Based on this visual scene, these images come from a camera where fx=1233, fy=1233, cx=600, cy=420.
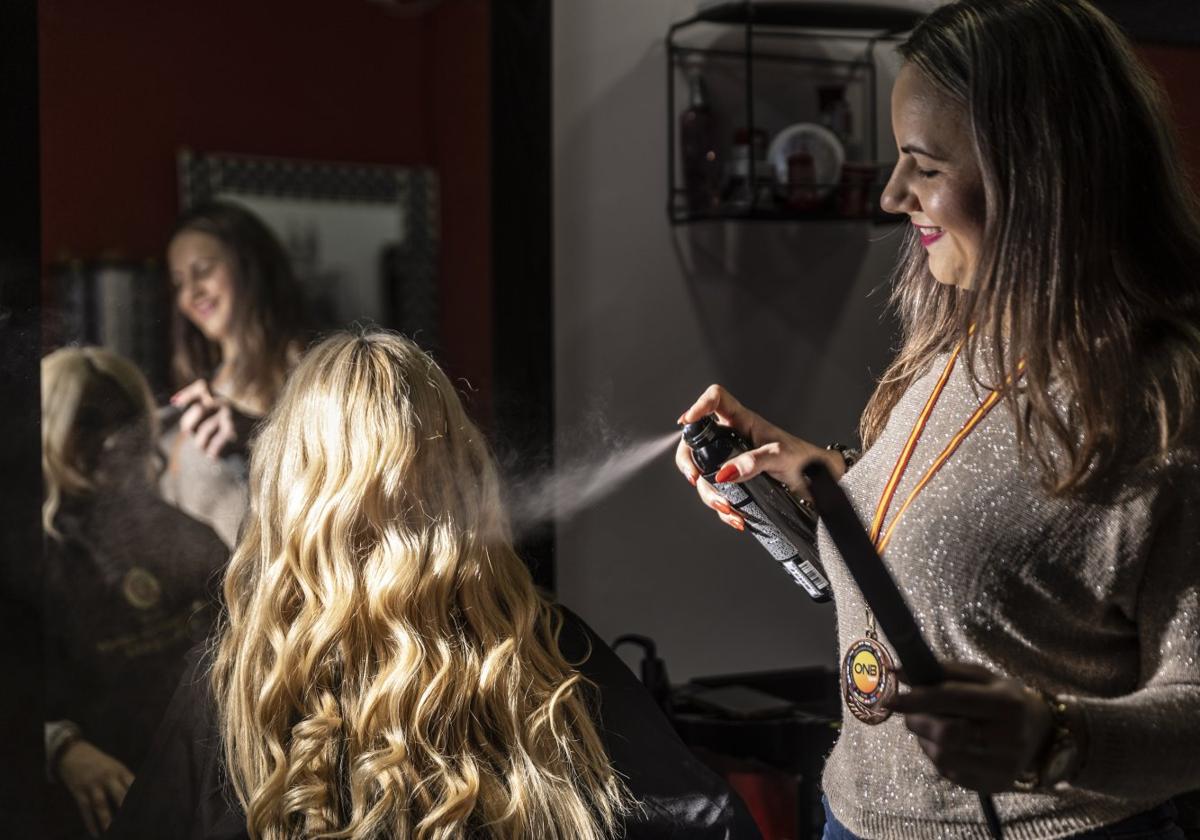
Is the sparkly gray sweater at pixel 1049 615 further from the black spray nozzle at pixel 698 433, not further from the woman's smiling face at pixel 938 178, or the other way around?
the black spray nozzle at pixel 698 433

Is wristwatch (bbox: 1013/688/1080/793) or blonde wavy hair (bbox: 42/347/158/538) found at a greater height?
blonde wavy hair (bbox: 42/347/158/538)

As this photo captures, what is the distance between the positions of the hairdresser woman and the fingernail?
21cm

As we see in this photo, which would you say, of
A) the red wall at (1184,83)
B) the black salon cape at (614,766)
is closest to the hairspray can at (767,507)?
the black salon cape at (614,766)

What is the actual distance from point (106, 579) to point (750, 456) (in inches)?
34.7

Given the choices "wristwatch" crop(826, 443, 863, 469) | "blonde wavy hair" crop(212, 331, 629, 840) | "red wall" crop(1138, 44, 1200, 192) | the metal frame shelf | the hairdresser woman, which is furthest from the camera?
the metal frame shelf

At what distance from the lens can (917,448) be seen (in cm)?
107

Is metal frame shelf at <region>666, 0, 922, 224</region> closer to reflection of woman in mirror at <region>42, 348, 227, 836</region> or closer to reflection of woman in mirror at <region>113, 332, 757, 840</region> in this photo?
reflection of woman in mirror at <region>113, 332, 757, 840</region>

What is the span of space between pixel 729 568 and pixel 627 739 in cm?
72

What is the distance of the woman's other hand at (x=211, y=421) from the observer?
67.8 inches

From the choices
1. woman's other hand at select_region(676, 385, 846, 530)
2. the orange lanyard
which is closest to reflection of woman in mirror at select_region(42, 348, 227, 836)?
woman's other hand at select_region(676, 385, 846, 530)

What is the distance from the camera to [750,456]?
126cm

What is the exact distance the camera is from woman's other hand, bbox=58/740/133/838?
4.59 ft

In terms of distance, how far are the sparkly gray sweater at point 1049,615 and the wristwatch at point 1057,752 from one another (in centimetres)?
Result: 1

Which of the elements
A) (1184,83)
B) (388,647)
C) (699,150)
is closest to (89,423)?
(388,647)
